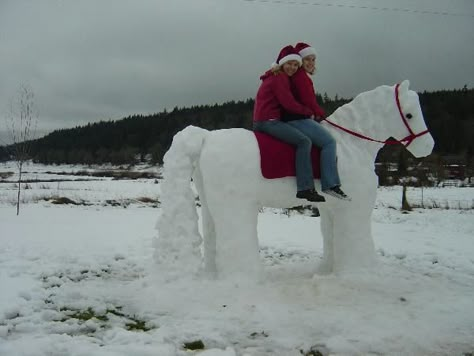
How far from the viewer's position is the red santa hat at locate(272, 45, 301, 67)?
4.27 metres

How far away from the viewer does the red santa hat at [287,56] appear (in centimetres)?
427

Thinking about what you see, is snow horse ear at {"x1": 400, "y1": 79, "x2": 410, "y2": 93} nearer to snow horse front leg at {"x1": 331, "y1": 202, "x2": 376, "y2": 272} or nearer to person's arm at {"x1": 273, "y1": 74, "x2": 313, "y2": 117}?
person's arm at {"x1": 273, "y1": 74, "x2": 313, "y2": 117}

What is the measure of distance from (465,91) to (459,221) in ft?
254

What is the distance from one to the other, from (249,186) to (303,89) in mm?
1195

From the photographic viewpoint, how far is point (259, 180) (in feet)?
13.6

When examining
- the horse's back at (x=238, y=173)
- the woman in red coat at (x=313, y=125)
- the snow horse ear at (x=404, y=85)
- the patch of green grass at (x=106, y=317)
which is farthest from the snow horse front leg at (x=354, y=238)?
the patch of green grass at (x=106, y=317)

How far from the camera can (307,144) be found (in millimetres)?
4113

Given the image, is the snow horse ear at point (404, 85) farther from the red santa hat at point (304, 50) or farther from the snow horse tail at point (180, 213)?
the snow horse tail at point (180, 213)

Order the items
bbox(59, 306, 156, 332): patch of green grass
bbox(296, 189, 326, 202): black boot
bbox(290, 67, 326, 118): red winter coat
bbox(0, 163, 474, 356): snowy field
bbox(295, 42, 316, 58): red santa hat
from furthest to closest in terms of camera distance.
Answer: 1. bbox(295, 42, 316, 58): red santa hat
2. bbox(290, 67, 326, 118): red winter coat
3. bbox(296, 189, 326, 202): black boot
4. bbox(59, 306, 156, 332): patch of green grass
5. bbox(0, 163, 474, 356): snowy field

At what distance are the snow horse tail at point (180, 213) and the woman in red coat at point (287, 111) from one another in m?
0.69

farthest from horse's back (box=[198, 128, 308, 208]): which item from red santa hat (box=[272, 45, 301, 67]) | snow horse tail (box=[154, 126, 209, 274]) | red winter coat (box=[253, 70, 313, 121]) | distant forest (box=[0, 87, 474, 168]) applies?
distant forest (box=[0, 87, 474, 168])

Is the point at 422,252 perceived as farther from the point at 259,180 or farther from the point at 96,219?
the point at 96,219

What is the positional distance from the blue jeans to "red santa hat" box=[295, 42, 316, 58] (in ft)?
2.62

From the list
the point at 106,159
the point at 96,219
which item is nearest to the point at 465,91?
the point at 106,159
